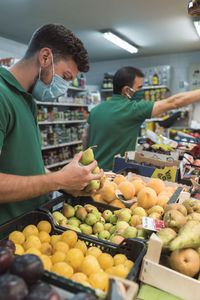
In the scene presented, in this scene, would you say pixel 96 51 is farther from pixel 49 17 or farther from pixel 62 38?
pixel 62 38

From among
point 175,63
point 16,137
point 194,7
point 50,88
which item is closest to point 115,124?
point 50,88

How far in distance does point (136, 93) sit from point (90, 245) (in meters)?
2.48

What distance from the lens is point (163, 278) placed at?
3.06 ft

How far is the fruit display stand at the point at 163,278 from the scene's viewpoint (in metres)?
0.89

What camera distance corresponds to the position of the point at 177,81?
28.1ft

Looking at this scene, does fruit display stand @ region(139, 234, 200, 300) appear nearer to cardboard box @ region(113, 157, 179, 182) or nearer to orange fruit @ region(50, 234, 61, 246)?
orange fruit @ region(50, 234, 61, 246)

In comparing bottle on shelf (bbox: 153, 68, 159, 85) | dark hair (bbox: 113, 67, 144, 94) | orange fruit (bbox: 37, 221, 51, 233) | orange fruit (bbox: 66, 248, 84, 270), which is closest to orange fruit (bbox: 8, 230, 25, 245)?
orange fruit (bbox: 37, 221, 51, 233)

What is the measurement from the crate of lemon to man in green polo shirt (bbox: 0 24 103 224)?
0.63 feet

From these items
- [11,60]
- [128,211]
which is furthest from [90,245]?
[11,60]

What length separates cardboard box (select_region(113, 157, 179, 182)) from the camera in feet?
6.59

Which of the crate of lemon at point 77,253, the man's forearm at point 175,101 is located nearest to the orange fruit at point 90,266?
the crate of lemon at point 77,253

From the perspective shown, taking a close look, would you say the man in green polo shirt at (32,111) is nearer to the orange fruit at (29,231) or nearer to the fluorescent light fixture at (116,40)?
the orange fruit at (29,231)

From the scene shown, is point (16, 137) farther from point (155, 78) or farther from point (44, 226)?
point (155, 78)

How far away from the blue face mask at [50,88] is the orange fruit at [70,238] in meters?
0.95
